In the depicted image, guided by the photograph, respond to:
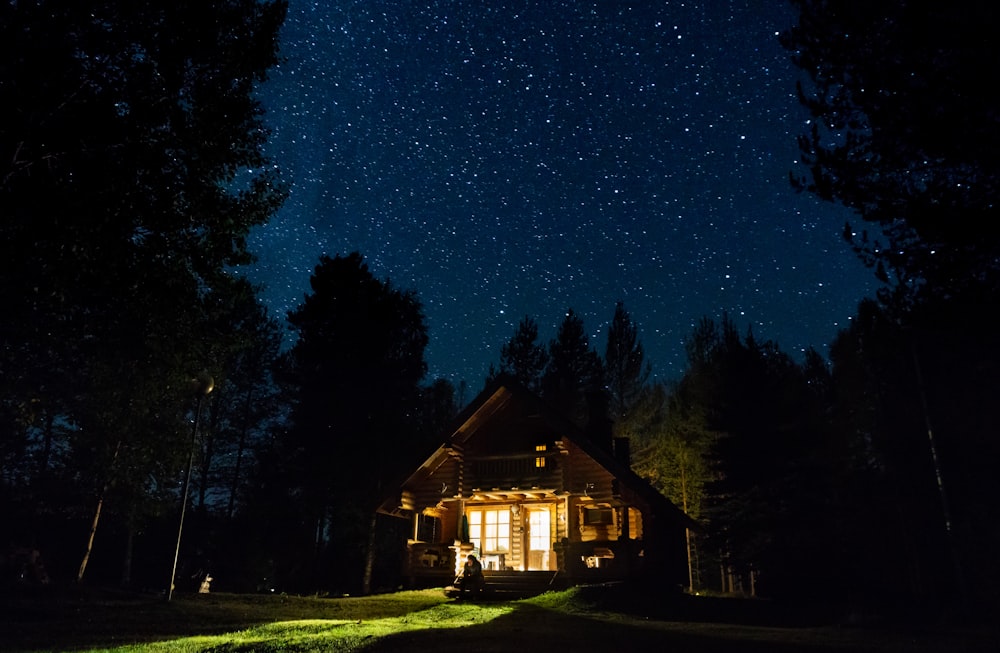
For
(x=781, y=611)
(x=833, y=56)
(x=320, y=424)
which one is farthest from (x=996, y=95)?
(x=320, y=424)

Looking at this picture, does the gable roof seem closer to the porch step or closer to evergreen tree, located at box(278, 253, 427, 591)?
the porch step

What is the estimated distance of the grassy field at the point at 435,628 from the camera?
994 centimetres

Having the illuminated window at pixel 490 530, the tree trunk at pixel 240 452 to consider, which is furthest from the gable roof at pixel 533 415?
the tree trunk at pixel 240 452

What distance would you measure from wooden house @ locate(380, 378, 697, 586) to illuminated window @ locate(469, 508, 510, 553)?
4 cm

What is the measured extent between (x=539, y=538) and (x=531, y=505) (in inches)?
57.2

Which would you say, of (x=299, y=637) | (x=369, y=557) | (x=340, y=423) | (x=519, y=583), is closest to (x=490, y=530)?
(x=519, y=583)

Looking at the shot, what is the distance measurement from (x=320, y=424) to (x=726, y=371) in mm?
21811

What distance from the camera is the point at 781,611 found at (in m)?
17.4

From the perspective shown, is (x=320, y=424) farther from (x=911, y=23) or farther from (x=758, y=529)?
(x=911, y=23)

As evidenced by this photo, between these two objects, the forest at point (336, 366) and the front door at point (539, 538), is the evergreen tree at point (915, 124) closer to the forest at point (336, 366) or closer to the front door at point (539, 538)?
the forest at point (336, 366)

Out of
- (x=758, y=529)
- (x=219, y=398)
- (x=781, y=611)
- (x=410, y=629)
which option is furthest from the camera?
(x=219, y=398)

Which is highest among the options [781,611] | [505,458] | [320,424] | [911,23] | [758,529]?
[911,23]

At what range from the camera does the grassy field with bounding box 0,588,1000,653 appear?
391 inches

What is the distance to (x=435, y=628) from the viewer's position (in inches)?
492
